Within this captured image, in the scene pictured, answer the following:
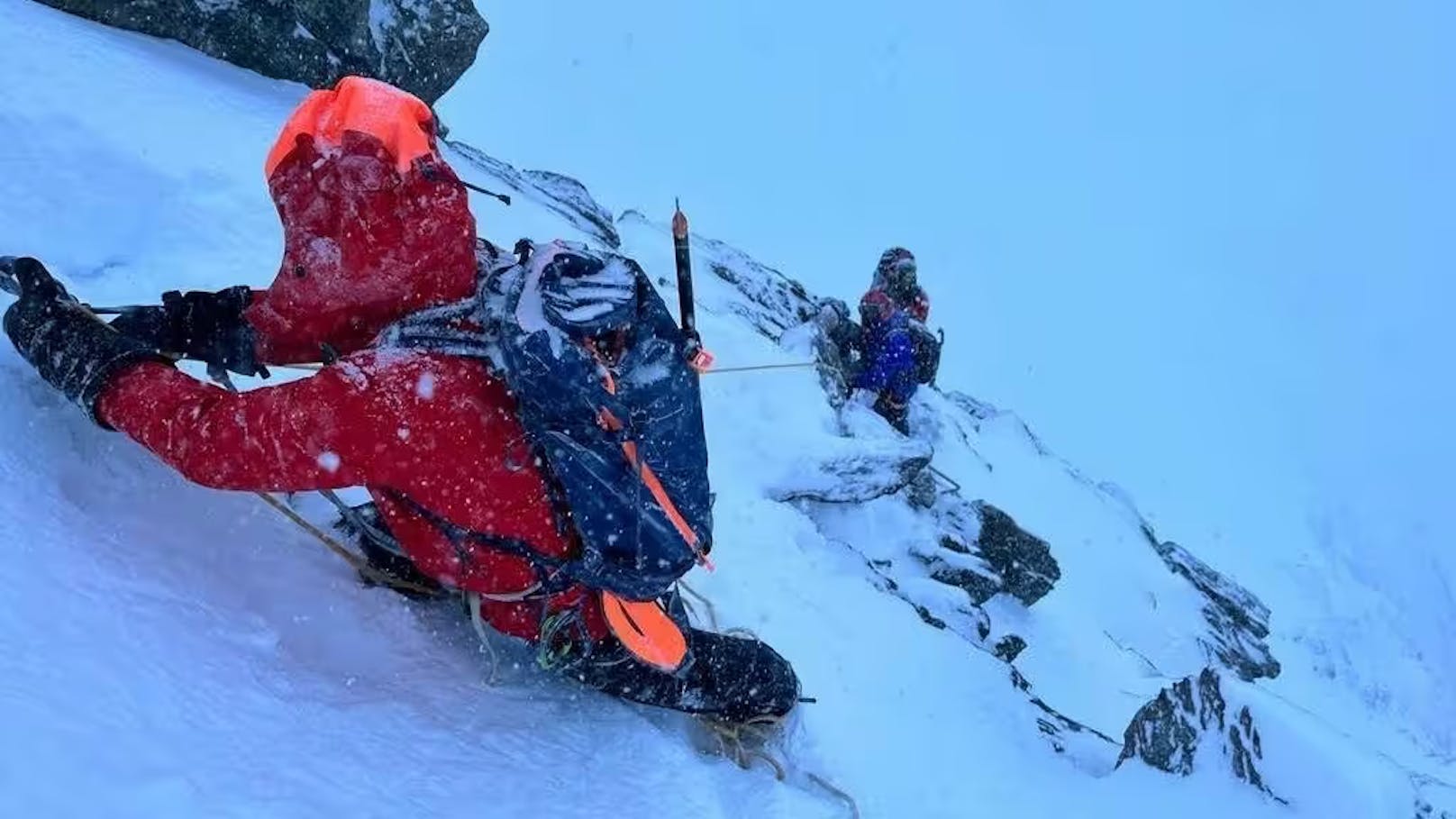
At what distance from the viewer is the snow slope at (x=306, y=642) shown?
257cm

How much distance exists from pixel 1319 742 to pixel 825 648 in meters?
3.95

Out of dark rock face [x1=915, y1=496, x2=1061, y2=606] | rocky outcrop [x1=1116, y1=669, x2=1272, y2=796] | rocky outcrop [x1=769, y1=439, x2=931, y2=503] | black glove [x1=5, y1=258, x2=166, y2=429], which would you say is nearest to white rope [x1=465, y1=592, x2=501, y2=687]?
black glove [x1=5, y1=258, x2=166, y2=429]

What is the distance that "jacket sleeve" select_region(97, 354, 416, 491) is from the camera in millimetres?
2861

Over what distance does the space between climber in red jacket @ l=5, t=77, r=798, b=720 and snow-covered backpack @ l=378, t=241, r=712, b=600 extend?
0.08 ft

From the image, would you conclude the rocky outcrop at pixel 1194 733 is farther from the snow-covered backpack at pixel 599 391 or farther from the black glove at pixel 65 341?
the black glove at pixel 65 341

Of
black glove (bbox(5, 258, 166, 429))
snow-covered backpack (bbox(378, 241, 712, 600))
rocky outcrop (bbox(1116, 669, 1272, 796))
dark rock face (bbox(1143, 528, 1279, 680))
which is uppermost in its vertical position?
snow-covered backpack (bbox(378, 241, 712, 600))

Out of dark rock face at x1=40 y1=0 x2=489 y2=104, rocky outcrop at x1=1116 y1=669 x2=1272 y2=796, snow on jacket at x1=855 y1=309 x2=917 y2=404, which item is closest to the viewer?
rocky outcrop at x1=1116 y1=669 x2=1272 y2=796

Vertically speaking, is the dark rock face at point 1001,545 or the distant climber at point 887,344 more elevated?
the distant climber at point 887,344

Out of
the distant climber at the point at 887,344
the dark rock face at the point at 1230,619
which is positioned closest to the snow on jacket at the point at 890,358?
the distant climber at the point at 887,344

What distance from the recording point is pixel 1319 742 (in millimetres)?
7410

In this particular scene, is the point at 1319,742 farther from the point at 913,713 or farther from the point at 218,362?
the point at 218,362

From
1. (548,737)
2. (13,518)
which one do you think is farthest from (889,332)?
(13,518)

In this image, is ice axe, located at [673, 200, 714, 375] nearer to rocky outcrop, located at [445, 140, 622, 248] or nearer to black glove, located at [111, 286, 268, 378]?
black glove, located at [111, 286, 268, 378]

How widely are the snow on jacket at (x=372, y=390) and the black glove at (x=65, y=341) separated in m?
0.05
